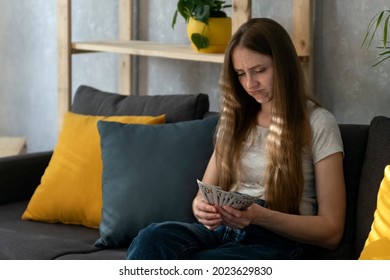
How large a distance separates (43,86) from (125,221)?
185 cm

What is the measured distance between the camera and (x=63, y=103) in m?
3.97

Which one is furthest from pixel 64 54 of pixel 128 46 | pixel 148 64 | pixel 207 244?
pixel 207 244

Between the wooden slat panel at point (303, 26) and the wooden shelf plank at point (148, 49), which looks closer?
the wooden slat panel at point (303, 26)

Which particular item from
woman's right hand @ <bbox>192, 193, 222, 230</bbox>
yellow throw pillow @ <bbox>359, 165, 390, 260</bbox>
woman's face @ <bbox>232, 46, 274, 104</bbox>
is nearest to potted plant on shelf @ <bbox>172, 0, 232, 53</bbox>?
woman's face @ <bbox>232, 46, 274, 104</bbox>

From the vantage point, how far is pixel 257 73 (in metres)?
2.67

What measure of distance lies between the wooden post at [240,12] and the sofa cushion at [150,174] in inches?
15.6

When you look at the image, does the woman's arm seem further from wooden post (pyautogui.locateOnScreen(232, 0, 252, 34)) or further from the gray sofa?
wooden post (pyautogui.locateOnScreen(232, 0, 252, 34))

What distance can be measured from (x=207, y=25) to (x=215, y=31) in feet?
0.12

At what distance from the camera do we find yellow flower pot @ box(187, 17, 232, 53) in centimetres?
345

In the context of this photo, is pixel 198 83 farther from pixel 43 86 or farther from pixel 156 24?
pixel 43 86

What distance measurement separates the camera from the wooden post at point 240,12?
3.22 m

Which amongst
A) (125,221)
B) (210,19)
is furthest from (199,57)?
(125,221)

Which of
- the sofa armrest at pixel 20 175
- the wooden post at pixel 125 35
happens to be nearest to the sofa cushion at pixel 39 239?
the sofa armrest at pixel 20 175

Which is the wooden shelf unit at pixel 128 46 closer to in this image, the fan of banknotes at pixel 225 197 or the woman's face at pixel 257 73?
the woman's face at pixel 257 73
